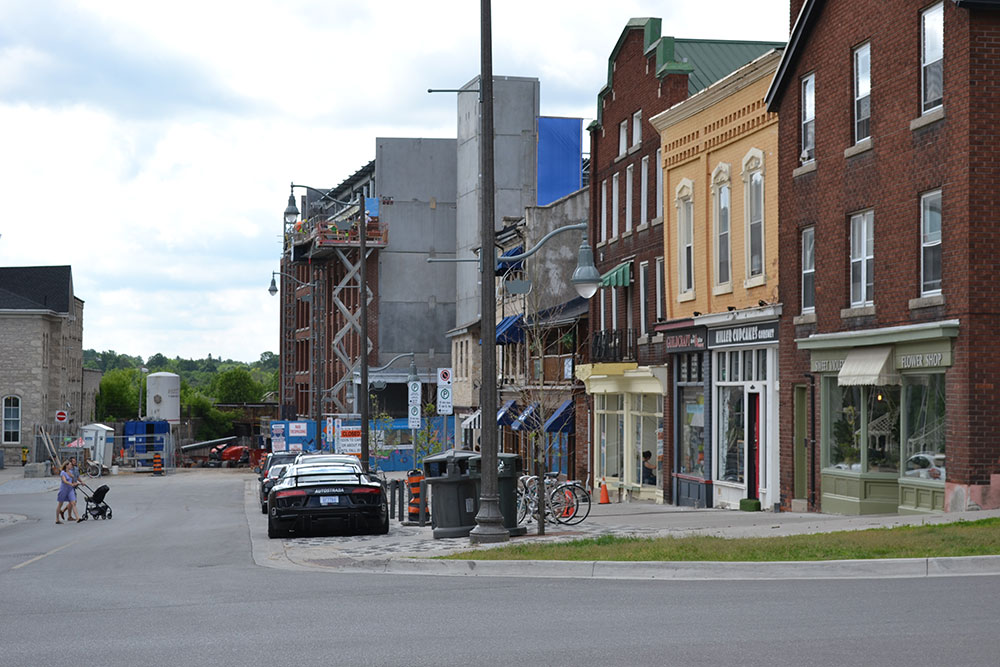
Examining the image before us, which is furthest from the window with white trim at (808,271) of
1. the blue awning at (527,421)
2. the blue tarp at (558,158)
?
the blue tarp at (558,158)

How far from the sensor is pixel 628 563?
1517 centimetres

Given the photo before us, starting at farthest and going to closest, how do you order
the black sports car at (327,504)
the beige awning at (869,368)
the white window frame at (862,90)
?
the white window frame at (862,90), the black sports car at (327,504), the beige awning at (869,368)

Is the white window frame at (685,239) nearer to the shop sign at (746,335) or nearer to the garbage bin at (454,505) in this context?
the shop sign at (746,335)

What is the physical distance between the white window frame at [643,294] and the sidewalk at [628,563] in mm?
7972

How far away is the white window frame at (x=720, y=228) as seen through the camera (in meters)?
29.5

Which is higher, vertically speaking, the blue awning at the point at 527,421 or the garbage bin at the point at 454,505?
the blue awning at the point at 527,421

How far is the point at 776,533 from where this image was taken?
18.8m

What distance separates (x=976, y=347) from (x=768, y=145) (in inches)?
358

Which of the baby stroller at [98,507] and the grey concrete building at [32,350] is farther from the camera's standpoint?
the grey concrete building at [32,350]

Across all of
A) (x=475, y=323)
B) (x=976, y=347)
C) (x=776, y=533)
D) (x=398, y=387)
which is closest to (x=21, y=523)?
(x=776, y=533)

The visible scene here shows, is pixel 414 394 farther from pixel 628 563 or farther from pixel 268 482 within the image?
pixel 628 563

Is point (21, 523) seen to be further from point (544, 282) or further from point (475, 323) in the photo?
point (475, 323)

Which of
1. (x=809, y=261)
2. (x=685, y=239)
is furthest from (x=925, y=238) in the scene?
(x=685, y=239)

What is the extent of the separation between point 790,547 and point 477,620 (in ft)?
18.2
